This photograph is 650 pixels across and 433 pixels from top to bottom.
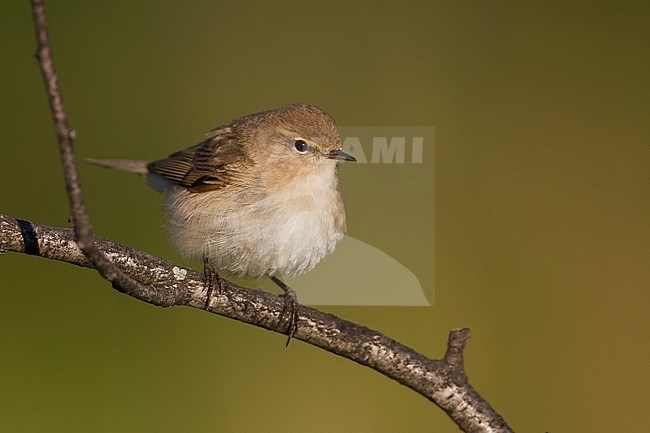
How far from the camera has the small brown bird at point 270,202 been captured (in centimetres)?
217

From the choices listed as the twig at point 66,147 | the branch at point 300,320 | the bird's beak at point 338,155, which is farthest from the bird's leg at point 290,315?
the twig at point 66,147

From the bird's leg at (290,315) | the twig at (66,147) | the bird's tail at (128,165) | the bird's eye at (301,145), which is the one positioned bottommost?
the twig at (66,147)

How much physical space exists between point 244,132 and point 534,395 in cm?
134

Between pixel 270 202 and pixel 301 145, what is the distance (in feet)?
0.64

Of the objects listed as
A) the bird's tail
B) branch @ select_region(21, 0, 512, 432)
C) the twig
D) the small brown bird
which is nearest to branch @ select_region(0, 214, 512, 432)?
branch @ select_region(21, 0, 512, 432)

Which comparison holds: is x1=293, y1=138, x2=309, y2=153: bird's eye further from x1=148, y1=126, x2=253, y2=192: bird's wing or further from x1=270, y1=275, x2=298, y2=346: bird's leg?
x1=270, y1=275, x2=298, y2=346: bird's leg

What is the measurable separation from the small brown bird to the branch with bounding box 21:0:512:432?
0.13 meters

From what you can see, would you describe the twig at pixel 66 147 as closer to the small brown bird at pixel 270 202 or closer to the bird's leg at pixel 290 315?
the bird's leg at pixel 290 315

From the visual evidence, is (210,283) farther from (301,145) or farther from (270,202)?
(301,145)

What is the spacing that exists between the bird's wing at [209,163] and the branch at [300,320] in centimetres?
45

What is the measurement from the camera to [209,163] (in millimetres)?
2436

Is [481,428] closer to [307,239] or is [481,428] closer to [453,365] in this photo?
[453,365]

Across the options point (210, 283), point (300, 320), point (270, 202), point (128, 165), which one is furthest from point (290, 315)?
point (128, 165)

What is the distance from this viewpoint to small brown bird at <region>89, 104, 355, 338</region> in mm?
2166
